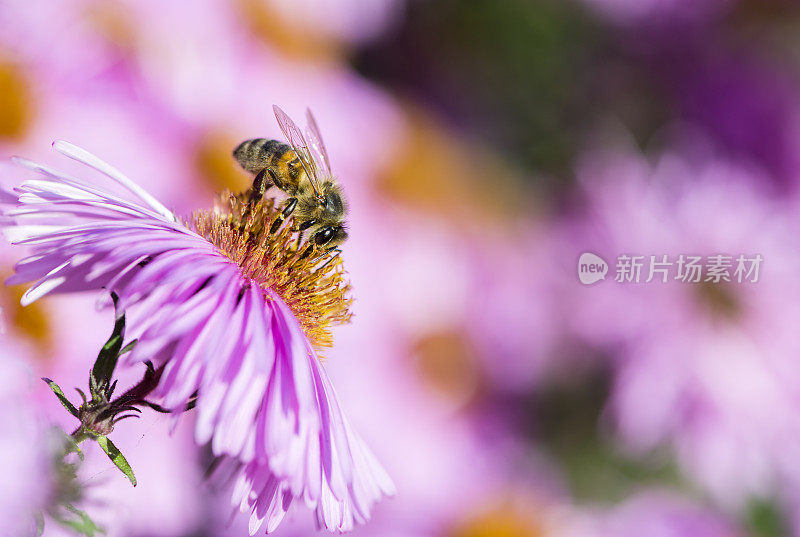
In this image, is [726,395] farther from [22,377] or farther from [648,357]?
[22,377]

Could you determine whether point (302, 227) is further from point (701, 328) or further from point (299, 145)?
point (701, 328)

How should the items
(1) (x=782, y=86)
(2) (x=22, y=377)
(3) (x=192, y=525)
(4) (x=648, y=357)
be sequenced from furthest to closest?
(1) (x=782, y=86)
(4) (x=648, y=357)
(3) (x=192, y=525)
(2) (x=22, y=377)

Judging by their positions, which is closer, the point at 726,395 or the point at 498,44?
the point at 726,395

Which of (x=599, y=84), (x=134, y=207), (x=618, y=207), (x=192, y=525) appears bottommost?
(x=192, y=525)

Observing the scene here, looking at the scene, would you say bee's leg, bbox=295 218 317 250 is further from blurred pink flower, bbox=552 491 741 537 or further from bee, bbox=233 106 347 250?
blurred pink flower, bbox=552 491 741 537


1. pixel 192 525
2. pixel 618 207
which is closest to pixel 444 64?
pixel 618 207

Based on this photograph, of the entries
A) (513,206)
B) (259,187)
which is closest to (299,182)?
(259,187)

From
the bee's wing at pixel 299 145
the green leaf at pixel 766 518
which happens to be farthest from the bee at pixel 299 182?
the green leaf at pixel 766 518

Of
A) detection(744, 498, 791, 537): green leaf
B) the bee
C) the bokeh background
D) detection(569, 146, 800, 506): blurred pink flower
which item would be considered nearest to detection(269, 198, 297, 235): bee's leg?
the bee
